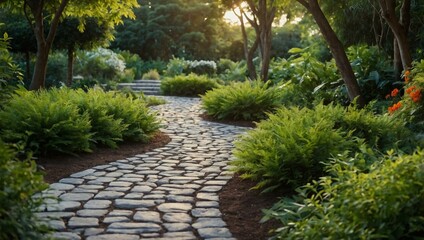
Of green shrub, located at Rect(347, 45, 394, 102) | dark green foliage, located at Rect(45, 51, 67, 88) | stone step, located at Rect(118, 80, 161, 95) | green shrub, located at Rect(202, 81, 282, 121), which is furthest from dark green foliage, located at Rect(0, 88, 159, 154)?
stone step, located at Rect(118, 80, 161, 95)

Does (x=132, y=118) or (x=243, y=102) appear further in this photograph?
(x=243, y=102)

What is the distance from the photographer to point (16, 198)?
2951 mm

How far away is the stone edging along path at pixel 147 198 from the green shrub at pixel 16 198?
0.18 meters

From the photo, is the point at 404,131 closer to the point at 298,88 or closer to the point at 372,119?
the point at 372,119

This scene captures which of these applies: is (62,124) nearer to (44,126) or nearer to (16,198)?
(44,126)

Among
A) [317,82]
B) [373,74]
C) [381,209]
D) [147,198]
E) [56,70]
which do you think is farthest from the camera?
[56,70]

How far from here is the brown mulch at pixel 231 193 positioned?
4.23m

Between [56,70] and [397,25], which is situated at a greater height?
[397,25]

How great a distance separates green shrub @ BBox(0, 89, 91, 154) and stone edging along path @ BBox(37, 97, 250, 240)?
2.04ft

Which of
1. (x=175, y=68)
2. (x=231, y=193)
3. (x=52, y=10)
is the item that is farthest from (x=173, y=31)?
Result: (x=231, y=193)

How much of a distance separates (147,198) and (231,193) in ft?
2.98

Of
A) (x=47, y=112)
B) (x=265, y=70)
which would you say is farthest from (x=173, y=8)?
(x=47, y=112)

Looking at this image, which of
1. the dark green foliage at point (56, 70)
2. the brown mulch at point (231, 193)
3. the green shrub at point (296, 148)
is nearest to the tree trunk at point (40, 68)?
the brown mulch at point (231, 193)

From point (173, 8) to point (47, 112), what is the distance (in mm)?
30452
